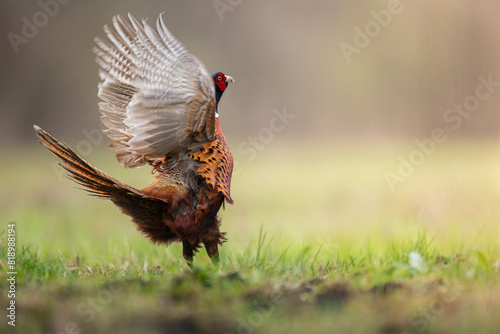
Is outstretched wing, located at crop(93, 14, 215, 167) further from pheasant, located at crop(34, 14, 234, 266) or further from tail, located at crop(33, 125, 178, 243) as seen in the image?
tail, located at crop(33, 125, 178, 243)

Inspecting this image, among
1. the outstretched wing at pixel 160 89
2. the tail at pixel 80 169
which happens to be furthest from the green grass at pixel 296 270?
the outstretched wing at pixel 160 89

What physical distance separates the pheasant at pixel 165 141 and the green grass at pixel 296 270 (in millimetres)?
345

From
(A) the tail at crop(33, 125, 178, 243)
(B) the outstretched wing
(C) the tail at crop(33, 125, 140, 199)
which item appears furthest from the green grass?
(B) the outstretched wing

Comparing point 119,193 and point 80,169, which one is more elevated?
point 80,169

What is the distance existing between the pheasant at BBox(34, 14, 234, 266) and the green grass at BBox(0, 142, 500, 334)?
1.13 ft

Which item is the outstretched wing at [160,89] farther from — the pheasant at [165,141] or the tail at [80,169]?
the tail at [80,169]

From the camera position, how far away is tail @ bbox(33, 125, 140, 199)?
3.35 metres

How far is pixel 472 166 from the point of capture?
7945mm

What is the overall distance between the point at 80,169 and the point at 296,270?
1470 mm

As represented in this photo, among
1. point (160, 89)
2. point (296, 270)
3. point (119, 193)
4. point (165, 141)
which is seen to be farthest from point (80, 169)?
point (296, 270)

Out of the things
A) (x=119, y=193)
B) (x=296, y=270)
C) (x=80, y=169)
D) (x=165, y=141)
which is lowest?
(x=296, y=270)

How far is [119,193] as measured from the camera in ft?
11.8

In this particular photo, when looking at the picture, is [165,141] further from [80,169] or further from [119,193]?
[80,169]

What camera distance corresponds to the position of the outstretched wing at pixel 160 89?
3525 millimetres
